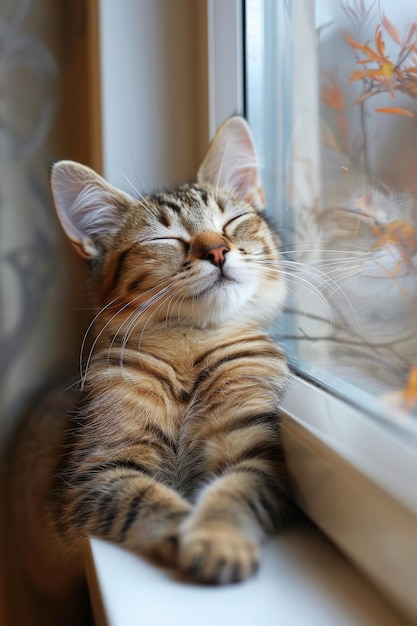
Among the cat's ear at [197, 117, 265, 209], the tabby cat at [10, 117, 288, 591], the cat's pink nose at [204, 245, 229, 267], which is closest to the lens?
the tabby cat at [10, 117, 288, 591]

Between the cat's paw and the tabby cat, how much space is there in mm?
15

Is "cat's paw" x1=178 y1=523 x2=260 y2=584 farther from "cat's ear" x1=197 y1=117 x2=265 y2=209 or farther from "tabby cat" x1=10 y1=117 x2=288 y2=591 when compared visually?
"cat's ear" x1=197 y1=117 x2=265 y2=209

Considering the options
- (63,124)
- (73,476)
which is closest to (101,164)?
(63,124)

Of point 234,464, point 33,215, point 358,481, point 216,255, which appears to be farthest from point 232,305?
point 33,215

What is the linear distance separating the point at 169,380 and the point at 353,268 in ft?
0.97

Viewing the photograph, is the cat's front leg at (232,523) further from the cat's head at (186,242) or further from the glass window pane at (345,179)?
the cat's head at (186,242)

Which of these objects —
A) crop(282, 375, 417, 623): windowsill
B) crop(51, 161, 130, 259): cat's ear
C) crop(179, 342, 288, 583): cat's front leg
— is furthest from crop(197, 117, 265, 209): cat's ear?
crop(282, 375, 417, 623): windowsill

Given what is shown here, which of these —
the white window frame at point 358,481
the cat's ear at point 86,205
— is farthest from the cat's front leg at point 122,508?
the cat's ear at point 86,205

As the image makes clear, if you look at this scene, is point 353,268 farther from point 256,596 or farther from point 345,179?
point 256,596

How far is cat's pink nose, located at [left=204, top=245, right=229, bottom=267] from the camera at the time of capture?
77cm

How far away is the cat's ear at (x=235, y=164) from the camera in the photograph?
90cm

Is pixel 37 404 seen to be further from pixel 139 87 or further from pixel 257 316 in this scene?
pixel 139 87

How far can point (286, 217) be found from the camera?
39.2 inches

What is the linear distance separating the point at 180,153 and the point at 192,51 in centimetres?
19
